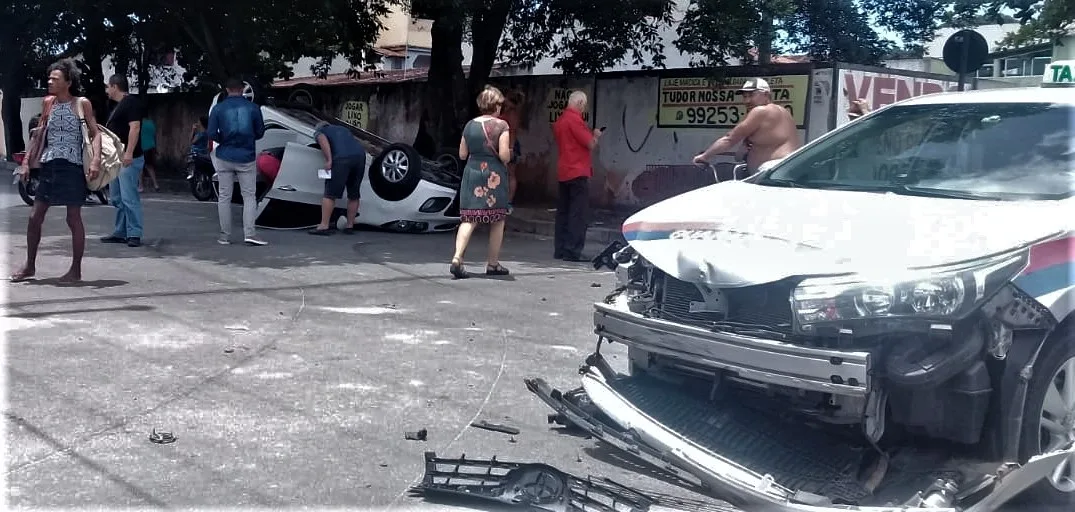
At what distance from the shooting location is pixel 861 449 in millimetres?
4281

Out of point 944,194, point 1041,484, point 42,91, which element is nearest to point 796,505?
point 1041,484

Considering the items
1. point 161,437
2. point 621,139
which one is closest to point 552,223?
point 621,139

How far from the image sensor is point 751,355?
12.8 ft

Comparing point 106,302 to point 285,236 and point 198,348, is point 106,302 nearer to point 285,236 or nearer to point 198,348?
point 198,348

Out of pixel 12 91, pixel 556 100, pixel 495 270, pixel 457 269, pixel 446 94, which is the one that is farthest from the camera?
pixel 12 91

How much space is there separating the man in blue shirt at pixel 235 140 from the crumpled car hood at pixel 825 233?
6261 mm

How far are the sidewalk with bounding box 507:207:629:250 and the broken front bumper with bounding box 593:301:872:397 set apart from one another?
807 cm

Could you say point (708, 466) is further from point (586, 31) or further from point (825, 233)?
point (586, 31)

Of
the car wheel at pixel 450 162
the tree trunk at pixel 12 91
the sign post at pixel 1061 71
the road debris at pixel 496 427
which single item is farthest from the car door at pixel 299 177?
the tree trunk at pixel 12 91

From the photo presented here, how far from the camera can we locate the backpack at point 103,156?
7.77 meters

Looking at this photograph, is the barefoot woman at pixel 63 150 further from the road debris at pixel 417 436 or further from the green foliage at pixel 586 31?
the green foliage at pixel 586 31

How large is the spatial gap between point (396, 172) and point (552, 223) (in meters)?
2.56

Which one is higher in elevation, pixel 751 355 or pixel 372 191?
pixel 372 191

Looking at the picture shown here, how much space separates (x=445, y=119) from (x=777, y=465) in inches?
455
